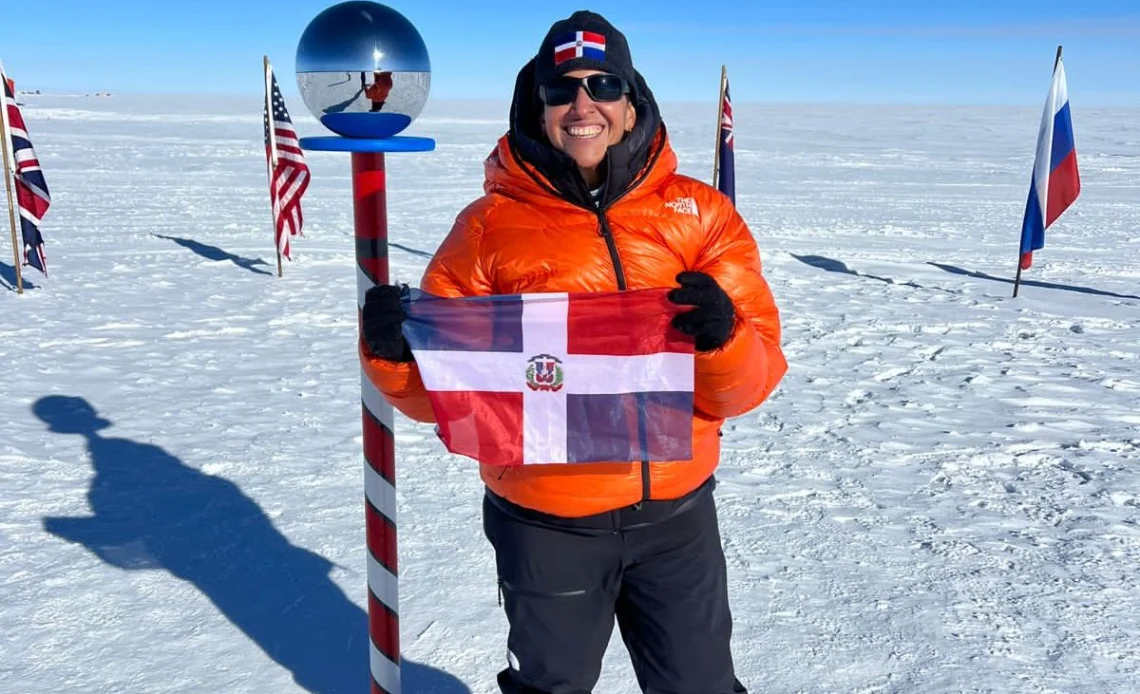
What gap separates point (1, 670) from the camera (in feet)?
10.3

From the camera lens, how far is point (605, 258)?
208 centimetres

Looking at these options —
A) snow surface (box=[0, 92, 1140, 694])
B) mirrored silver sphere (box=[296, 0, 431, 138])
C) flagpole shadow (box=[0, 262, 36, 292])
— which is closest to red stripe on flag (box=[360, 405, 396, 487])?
mirrored silver sphere (box=[296, 0, 431, 138])

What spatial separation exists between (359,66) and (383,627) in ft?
5.00

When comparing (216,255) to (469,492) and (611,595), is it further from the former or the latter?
(611,595)

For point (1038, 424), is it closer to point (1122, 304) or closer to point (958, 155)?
point (1122, 304)

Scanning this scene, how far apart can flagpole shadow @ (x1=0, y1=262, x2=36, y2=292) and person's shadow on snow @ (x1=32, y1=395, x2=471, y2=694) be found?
5.08 m

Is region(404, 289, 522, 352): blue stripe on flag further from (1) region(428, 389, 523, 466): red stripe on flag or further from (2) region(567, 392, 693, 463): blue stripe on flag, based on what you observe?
(2) region(567, 392, 693, 463): blue stripe on flag

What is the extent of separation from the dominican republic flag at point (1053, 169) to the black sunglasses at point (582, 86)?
7937mm

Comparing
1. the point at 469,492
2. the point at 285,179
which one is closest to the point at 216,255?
the point at 285,179

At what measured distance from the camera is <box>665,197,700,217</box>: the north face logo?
6.80 feet

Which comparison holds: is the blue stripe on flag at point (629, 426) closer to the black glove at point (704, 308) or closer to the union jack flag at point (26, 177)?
the black glove at point (704, 308)

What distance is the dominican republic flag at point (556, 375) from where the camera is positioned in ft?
6.69

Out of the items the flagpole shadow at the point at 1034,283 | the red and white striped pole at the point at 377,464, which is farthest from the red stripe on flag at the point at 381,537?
the flagpole shadow at the point at 1034,283

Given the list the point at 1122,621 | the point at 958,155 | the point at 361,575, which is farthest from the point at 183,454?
the point at 958,155
